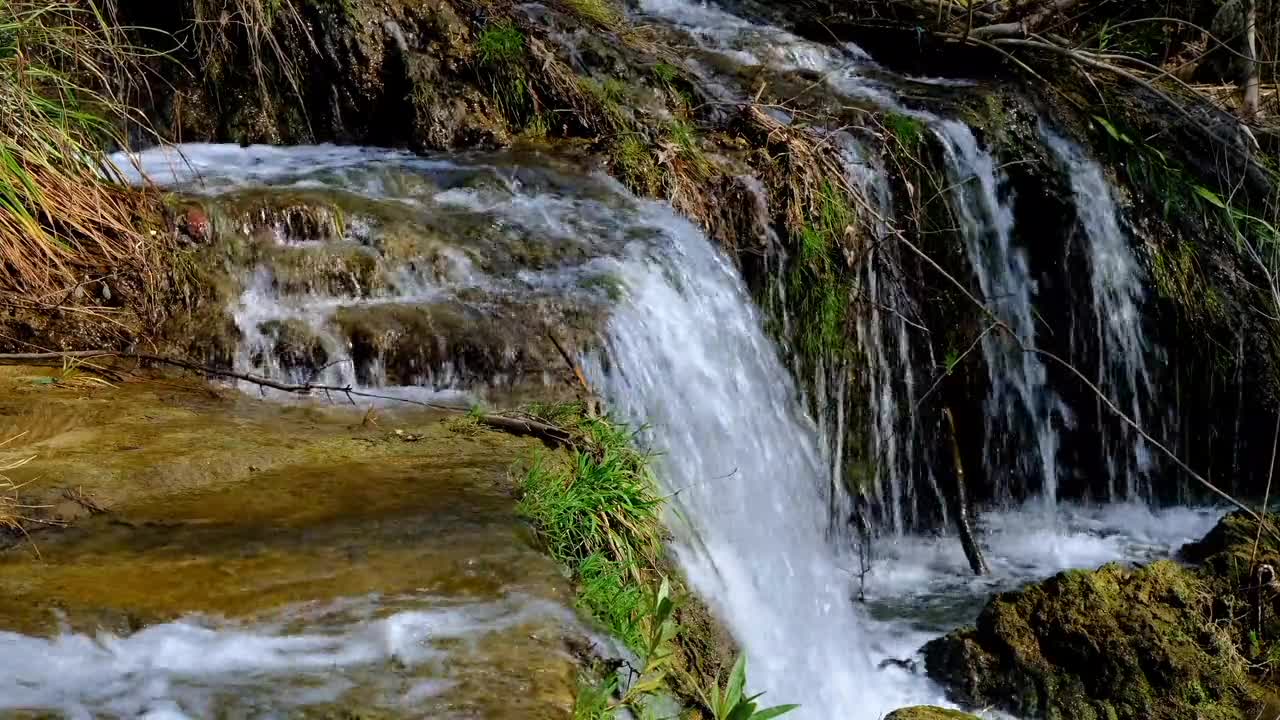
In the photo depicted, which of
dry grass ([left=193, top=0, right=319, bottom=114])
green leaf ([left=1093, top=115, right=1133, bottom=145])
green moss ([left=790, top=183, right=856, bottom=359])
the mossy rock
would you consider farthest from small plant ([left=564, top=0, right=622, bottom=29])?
the mossy rock

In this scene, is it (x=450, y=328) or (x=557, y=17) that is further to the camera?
(x=557, y=17)

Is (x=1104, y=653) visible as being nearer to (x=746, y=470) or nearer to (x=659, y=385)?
(x=746, y=470)

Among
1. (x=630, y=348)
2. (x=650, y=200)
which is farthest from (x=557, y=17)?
(x=630, y=348)

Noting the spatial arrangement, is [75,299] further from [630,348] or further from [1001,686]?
[1001,686]

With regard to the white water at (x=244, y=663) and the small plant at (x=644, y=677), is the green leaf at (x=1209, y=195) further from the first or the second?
the white water at (x=244, y=663)

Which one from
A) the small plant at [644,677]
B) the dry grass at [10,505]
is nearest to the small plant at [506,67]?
the dry grass at [10,505]

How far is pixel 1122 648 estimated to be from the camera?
424 centimetres

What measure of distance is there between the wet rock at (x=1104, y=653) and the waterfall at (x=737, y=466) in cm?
44

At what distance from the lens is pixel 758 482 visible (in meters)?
4.68

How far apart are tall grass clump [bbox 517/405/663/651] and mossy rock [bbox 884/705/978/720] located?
1019 mm

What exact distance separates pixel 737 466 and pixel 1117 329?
3.57m

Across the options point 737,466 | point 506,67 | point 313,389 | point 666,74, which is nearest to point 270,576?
point 313,389

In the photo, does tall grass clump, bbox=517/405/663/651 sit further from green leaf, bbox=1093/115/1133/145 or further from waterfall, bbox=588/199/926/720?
green leaf, bbox=1093/115/1133/145

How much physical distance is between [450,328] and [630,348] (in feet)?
2.36
